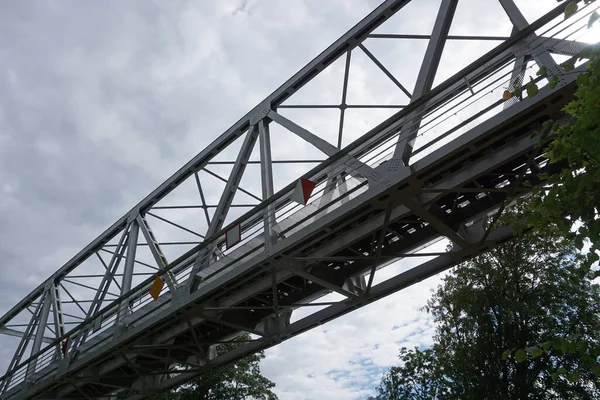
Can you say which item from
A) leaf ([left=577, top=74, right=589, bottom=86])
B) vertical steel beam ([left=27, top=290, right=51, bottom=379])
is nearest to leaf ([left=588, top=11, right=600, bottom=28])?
leaf ([left=577, top=74, right=589, bottom=86])

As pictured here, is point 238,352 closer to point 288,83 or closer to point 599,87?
point 288,83

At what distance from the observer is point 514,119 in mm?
7945

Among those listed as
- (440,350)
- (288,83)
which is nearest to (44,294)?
(288,83)

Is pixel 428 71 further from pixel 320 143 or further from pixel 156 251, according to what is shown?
pixel 156 251

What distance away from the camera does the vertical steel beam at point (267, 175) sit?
37.0 ft

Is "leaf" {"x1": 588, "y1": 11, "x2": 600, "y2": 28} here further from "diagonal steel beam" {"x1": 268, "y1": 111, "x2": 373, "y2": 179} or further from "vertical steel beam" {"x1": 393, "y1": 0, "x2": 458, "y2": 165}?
"diagonal steel beam" {"x1": 268, "y1": 111, "x2": 373, "y2": 179}

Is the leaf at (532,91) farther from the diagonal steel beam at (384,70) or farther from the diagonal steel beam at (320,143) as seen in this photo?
the diagonal steel beam at (384,70)

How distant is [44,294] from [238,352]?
38.6 feet

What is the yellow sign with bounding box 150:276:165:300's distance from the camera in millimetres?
13906

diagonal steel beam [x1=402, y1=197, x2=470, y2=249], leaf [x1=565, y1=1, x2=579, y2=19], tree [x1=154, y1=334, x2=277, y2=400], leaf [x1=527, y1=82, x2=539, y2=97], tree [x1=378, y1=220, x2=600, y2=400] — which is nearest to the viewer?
leaf [x1=565, y1=1, x2=579, y2=19]

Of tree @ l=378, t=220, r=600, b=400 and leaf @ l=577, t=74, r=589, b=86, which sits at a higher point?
tree @ l=378, t=220, r=600, b=400

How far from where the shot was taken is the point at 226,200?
13602 millimetres

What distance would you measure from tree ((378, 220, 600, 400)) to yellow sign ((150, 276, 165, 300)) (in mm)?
12915

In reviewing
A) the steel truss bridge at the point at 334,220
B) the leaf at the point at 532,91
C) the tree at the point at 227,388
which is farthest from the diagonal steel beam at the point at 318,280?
the tree at the point at 227,388
